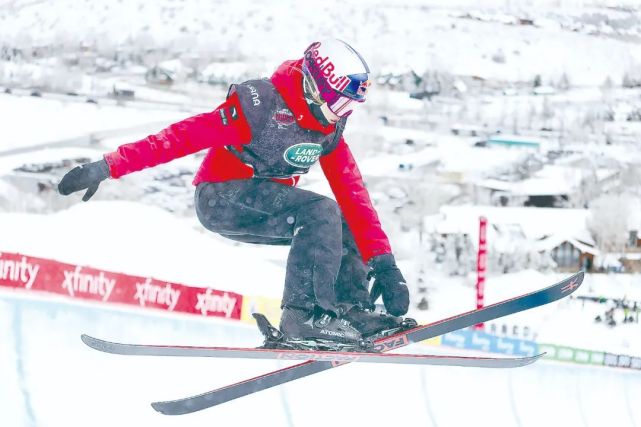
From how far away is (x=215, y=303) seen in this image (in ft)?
26.2

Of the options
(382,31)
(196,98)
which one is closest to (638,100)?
(382,31)

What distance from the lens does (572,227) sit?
20.9 metres

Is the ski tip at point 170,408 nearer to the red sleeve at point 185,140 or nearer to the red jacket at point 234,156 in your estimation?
the red jacket at point 234,156

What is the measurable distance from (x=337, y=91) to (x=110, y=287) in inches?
167

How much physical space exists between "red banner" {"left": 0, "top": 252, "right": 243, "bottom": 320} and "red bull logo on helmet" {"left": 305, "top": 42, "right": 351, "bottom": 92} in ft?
12.6

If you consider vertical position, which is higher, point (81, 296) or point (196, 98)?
point (196, 98)

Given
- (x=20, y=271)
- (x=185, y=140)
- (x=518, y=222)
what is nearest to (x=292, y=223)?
(x=185, y=140)

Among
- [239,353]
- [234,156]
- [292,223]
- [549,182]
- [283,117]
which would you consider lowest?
[239,353]

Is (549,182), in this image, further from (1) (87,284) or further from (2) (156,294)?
(1) (87,284)

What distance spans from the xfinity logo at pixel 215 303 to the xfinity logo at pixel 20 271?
143 cm

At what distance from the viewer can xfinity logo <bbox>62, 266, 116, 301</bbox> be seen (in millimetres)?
7043

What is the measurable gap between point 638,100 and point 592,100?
3.57 feet

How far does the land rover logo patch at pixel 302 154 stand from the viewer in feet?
12.6

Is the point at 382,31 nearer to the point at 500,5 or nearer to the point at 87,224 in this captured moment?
the point at 500,5
